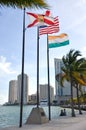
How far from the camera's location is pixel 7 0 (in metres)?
9.38

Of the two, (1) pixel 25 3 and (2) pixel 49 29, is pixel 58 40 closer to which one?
(2) pixel 49 29

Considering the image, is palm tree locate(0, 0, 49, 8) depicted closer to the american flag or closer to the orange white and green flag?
the american flag

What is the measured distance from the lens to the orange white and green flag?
95.6ft

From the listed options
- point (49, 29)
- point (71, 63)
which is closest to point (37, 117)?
point (49, 29)

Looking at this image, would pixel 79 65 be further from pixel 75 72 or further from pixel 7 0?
pixel 7 0

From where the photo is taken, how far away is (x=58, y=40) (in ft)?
96.4

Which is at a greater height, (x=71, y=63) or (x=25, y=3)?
(x=71, y=63)

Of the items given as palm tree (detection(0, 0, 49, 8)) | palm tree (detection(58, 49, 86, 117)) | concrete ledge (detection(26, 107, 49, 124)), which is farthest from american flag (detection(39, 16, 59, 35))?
palm tree (detection(0, 0, 49, 8))

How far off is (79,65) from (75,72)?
4.85 ft

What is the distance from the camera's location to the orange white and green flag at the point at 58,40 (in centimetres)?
2912

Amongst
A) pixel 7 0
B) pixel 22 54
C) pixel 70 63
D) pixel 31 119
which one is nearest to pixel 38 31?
pixel 22 54

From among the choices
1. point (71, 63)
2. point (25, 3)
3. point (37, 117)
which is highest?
point (71, 63)

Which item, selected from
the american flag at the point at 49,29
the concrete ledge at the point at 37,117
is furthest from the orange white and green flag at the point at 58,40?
the concrete ledge at the point at 37,117

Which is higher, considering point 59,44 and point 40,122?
point 59,44
